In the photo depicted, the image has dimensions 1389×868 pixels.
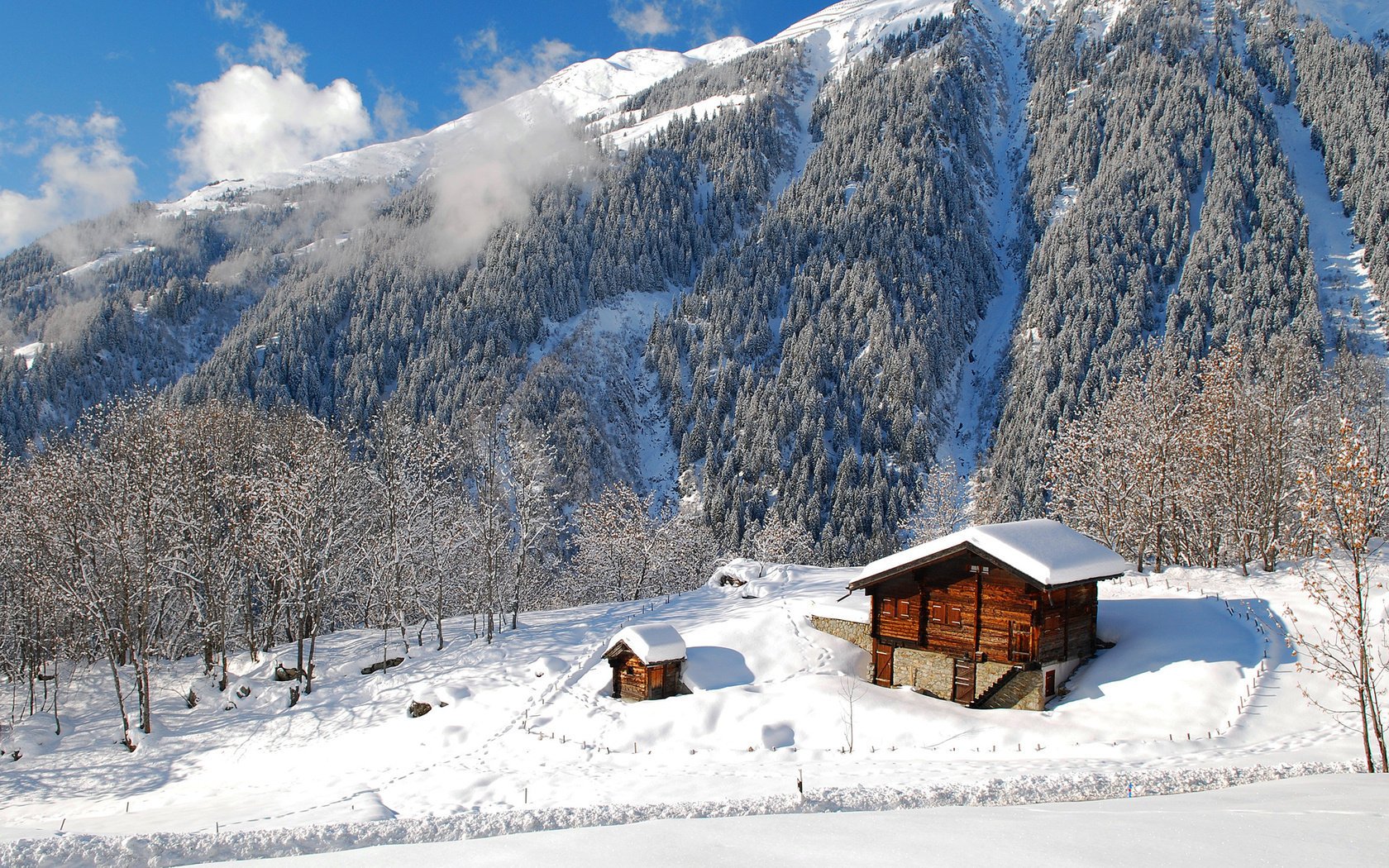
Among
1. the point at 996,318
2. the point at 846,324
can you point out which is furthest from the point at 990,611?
the point at 996,318

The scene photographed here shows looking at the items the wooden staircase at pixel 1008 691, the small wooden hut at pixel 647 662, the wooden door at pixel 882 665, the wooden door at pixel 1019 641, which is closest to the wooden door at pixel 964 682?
the wooden staircase at pixel 1008 691

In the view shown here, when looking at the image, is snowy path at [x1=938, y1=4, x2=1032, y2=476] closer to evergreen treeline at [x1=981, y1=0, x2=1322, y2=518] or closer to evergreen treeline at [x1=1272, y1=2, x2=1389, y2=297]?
evergreen treeline at [x1=981, y1=0, x2=1322, y2=518]

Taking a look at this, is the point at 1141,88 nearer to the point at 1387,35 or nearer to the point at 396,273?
the point at 1387,35

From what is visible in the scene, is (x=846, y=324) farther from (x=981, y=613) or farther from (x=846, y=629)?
(x=981, y=613)

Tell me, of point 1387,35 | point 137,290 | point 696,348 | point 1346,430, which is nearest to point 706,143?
point 696,348

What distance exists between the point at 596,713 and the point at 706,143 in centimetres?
17787

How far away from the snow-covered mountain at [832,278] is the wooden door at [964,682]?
77.9 meters

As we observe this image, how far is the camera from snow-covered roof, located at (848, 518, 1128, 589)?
71.6 ft

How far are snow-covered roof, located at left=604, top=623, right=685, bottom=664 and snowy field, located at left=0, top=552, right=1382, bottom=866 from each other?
122 cm

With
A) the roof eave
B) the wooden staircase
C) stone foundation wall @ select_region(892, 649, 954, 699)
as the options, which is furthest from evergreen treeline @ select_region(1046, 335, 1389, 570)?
stone foundation wall @ select_region(892, 649, 954, 699)

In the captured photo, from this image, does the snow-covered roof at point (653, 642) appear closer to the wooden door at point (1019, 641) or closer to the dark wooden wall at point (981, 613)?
the dark wooden wall at point (981, 613)

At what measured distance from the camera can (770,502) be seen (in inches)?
4306

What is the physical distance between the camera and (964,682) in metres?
23.8

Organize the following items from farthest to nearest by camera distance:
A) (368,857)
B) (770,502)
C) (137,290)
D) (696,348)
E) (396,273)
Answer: (137,290) < (396,273) < (696,348) < (770,502) < (368,857)
